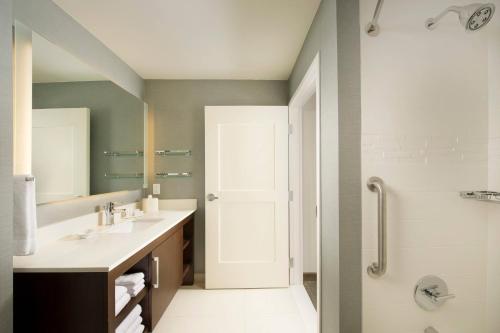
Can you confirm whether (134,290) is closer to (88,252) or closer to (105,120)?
(88,252)

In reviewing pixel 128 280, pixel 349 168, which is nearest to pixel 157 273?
pixel 128 280

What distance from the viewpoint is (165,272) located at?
6.64 ft

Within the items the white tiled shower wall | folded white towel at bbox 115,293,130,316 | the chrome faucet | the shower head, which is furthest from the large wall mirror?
the shower head

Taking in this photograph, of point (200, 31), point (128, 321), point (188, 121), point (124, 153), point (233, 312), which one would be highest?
point (200, 31)

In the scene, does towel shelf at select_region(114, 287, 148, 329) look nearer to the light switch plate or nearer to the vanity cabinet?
the vanity cabinet

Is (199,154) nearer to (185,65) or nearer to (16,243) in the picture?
(185,65)

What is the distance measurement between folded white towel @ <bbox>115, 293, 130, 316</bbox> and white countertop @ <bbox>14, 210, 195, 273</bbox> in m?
0.27

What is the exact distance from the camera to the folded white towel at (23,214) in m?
1.15

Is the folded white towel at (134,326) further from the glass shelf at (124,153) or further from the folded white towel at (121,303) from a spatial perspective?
the glass shelf at (124,153)

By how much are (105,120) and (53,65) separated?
551mm

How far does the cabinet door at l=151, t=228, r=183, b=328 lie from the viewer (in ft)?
6.02

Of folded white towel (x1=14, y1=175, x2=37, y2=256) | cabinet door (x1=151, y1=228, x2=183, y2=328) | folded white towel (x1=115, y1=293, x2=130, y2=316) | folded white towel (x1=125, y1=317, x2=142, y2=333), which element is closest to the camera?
folded white towel (x1=14, y1=175, x2=37, y2=256)

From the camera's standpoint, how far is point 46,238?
156 centimetres

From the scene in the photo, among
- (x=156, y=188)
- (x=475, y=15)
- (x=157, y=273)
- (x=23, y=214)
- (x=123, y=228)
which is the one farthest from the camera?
(x=156, y=188)
